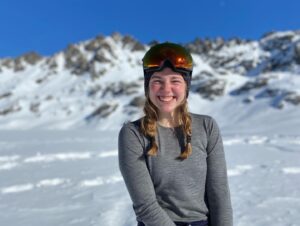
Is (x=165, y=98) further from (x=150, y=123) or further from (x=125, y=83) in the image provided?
(x=125, y=83)

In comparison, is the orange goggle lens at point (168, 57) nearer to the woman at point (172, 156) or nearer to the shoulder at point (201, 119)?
the woman at point (172, 156)

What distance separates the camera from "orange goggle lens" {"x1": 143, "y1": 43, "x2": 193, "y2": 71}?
2826 mm

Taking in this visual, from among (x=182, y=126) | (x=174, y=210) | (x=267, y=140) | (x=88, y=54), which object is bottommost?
(x=174, y=210)

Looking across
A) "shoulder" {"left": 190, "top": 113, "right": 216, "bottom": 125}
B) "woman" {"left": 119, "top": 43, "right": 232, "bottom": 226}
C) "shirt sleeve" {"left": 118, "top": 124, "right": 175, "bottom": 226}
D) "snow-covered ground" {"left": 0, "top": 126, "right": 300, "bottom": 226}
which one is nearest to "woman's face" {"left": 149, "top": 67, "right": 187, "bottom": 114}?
"woman" {"left": 119, "top": 43, "right": 232, "bottom": 226}

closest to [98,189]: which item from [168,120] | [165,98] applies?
[168,120]

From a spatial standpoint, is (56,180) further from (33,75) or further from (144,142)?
(33,75)

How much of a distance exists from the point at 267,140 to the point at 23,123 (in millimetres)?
69720

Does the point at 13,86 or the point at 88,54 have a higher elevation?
the point at 88,54

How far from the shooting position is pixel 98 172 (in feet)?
38.8

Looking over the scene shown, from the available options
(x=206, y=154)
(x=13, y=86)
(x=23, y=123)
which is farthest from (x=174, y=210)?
(x=13, y=86)

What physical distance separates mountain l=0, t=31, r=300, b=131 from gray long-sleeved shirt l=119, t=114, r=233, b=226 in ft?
137

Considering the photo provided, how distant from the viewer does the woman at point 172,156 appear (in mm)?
2754

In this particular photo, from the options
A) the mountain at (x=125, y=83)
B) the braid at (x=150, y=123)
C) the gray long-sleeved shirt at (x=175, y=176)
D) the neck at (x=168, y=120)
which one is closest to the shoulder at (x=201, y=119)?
the gray long-sleeved shirt at (x=175, y=176)

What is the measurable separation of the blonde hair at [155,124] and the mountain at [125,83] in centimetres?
4185
